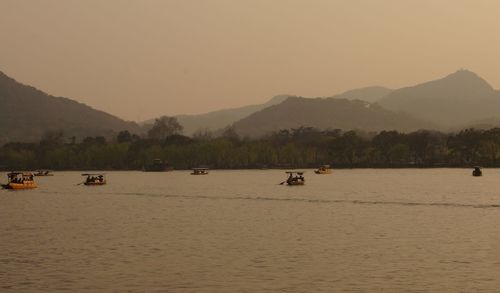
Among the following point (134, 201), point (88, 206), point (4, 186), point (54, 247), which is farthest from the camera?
point (4, 186)

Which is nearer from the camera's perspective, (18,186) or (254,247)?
(254,247)

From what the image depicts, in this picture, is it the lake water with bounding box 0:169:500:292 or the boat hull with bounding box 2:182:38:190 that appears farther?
the boat hull with bounding box 2:182:38:190

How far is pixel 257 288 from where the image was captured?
3972cm

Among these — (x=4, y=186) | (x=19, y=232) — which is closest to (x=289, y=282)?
(x=19, y=232)

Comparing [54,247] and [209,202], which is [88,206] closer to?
[209,202]

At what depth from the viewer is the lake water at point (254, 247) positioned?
137 feet

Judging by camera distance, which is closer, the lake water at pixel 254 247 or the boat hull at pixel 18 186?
the lake water at pixel 254 247

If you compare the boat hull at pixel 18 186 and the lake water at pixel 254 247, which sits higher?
the boat hull at pixel 18 186

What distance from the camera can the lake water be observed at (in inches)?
1639

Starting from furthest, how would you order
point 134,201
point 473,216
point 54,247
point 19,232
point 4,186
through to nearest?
point 4,186 → point 134,201 → point 473,216 → point 19,232 → point 54,247

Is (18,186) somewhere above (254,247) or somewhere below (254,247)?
above

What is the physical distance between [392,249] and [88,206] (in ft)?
203

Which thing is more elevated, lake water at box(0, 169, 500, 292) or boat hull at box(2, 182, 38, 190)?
boat hull at box(2, 182, 38, 190)

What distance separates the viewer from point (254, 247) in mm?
56750
